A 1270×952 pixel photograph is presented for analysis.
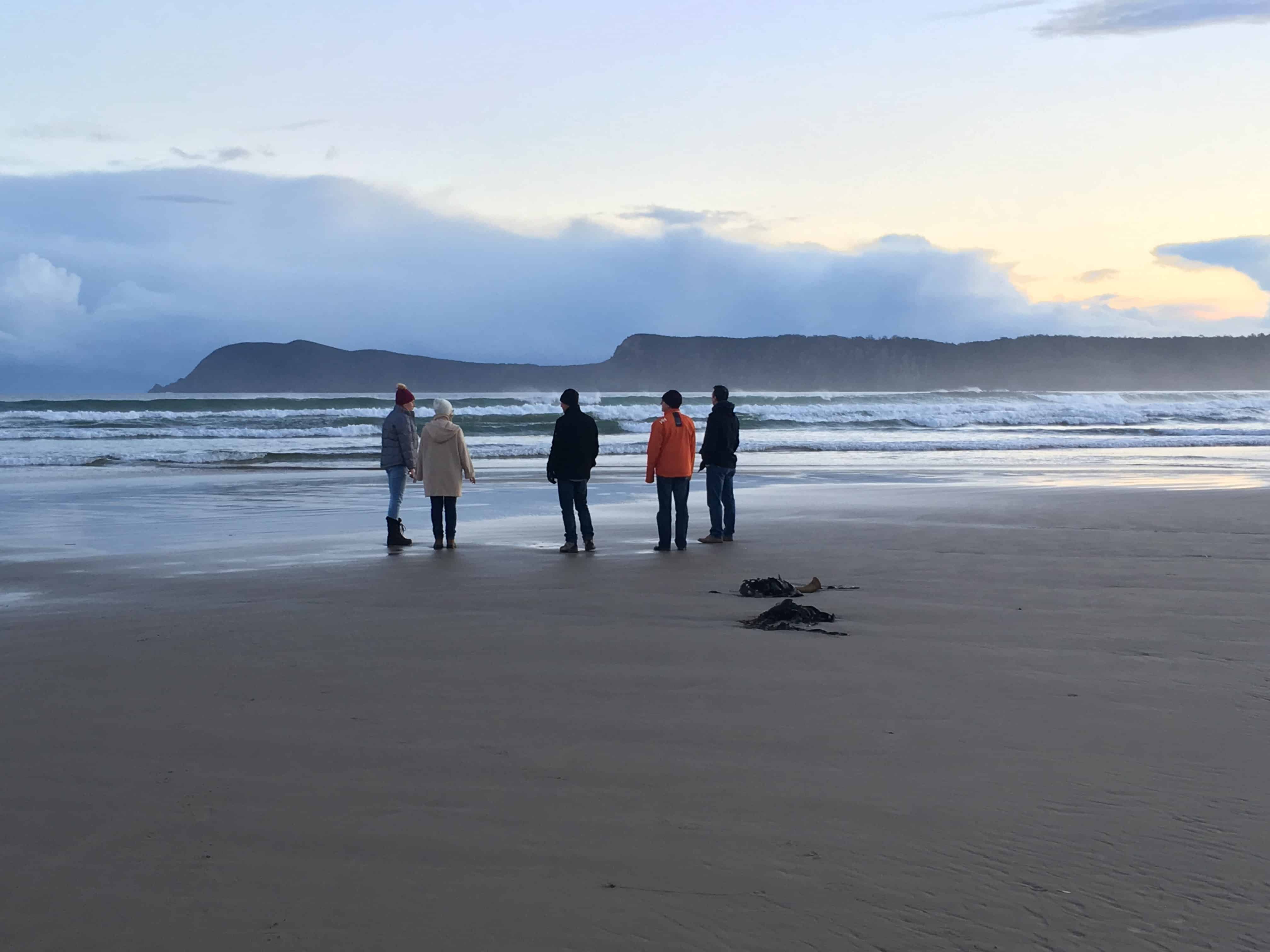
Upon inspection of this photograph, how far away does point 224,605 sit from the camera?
7.59 meters

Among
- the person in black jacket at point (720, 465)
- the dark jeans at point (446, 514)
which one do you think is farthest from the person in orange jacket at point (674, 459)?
the dark jeans at point (446, 514)

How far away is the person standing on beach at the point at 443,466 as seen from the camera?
11.4 m

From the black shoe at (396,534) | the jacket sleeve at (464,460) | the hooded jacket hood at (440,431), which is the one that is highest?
the hooded jacket hood at (440,431)

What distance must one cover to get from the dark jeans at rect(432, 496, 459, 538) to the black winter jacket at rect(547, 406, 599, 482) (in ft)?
3.60

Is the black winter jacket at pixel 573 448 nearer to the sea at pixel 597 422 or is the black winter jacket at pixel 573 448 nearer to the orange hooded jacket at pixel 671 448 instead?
the orange hooded jacket at pixel 671 448

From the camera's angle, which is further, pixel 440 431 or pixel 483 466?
pixel 483 466

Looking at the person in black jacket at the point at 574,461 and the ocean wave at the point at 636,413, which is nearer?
the person in black jacket at the point at 574,461

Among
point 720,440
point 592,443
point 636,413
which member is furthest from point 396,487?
point 636,413

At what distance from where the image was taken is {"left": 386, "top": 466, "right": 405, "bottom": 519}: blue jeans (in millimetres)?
11349

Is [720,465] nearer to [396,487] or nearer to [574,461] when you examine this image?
[574,461]

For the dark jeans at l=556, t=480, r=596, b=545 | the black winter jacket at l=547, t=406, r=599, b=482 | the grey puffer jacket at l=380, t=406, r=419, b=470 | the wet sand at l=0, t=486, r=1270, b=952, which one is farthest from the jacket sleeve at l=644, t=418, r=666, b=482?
the wet sand at l=0, t=486, r=1270, b=952

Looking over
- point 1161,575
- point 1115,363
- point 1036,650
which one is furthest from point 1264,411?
point 1115,363

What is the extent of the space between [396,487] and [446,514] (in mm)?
782

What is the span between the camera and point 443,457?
11664mm
